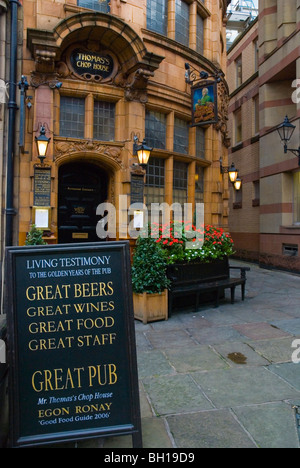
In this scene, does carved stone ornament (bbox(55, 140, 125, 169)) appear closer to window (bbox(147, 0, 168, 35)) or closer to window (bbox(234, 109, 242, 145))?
window (bbox(147, 0, 168, 35))

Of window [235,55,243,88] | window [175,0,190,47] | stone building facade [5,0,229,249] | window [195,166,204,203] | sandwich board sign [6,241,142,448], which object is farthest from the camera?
window [235,55,243,88]

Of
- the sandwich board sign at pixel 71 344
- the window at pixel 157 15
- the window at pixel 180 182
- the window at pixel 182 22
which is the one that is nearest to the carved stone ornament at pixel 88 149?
the window at pixel 180 182

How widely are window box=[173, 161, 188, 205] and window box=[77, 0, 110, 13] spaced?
13.8ft

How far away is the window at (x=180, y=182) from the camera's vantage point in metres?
9.77

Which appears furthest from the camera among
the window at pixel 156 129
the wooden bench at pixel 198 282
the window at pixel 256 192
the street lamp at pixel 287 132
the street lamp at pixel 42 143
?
the window at pixel 256 192

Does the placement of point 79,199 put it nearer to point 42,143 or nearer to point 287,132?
point 42,143

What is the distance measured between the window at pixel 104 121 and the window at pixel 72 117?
1.15 ft

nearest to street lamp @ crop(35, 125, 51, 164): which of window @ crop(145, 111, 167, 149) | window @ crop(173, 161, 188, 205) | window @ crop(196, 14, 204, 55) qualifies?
window @ crop(145, 111, 167, 149)

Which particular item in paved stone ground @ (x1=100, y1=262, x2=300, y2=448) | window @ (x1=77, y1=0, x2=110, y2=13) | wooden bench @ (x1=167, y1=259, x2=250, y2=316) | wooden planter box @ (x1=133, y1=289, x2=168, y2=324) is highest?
window @ (x1=77, y1=0, x2=110, y2=13)

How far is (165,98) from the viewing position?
29.7ft

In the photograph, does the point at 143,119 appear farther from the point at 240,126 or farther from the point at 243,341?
the point at 240,126

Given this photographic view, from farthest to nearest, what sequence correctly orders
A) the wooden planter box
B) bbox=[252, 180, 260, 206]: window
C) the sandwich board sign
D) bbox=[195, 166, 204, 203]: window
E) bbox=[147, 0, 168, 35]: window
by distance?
bbox=[252, 180, 260, 206]: window → bbox=[195, 166, 204, 203]: window → bbox=[147, 0, 168, 35]: window → the wooden planter box → the sandwich board sign

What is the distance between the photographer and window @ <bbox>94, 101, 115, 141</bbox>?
829 centimetres

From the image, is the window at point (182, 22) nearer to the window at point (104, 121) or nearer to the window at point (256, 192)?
the window at point (104, 121)
